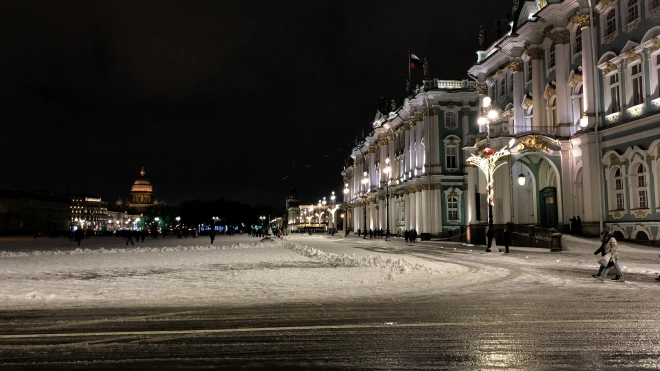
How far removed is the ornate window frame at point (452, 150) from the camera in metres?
69.0

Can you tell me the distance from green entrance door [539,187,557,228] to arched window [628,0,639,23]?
15.1 metres

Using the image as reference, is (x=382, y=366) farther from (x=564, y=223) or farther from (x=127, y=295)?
(x=564, y=223)

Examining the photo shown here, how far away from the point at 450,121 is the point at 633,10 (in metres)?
35.6

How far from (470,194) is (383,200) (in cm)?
3992

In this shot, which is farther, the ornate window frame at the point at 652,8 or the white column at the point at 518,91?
the white column at the point at 518,91

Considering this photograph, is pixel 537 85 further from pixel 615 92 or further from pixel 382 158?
pixel 382 158

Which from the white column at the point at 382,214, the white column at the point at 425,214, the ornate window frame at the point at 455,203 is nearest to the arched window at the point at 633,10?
the ornate window frame at the point at 455,203

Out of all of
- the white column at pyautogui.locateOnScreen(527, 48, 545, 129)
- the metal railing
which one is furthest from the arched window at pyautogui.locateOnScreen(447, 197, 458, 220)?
the white column at pyautogui.locateOnScreen(527, 48, 545, 129)

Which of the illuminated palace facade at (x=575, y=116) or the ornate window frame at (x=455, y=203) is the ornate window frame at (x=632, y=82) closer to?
the illuminated palace facade at (x=575, y=116)

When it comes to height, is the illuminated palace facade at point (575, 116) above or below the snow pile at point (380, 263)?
above

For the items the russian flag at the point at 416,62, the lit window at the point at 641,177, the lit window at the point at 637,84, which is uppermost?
the russian flag at the point at 416,62

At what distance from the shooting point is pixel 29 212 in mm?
162875

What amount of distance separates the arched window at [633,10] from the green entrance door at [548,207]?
15090 millimetres

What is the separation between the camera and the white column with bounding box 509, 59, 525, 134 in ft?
156
